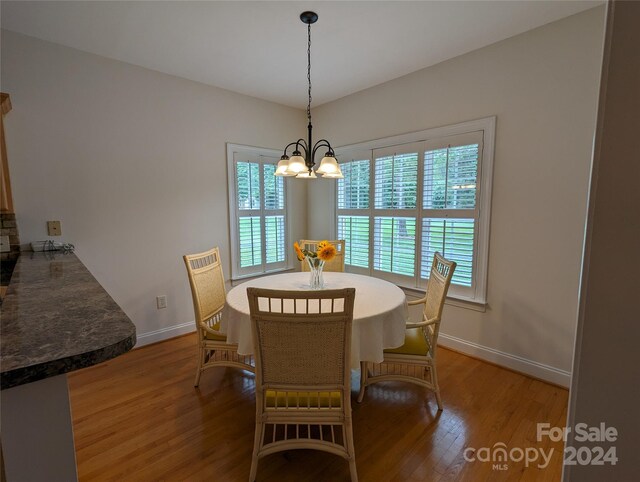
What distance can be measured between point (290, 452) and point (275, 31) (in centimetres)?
273

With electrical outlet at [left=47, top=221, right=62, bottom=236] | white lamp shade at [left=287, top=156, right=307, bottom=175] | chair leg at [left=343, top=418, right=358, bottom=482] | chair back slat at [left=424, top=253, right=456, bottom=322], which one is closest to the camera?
chair leg at [left=343, top=418, right=358, bottom=482]

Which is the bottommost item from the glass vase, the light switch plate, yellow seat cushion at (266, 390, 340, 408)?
yellow seat cushion at (266, 390, 340, 408)

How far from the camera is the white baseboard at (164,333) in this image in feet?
9.42

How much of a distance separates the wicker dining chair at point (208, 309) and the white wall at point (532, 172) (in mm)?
1991

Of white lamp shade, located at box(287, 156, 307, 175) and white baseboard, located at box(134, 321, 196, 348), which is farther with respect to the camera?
white baseboard, located at box(134, 321, 196, 348)

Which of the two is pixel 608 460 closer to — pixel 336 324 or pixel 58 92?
pixel 336 324

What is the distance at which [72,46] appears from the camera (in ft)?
7.79

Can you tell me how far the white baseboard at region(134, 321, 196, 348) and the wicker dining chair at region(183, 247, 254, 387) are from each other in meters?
0.80

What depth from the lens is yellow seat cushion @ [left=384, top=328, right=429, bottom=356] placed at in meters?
1.93

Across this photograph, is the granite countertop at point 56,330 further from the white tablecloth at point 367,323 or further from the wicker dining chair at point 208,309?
the wicker dining chair at point 208,309

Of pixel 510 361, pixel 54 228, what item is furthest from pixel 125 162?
pixel 510 361

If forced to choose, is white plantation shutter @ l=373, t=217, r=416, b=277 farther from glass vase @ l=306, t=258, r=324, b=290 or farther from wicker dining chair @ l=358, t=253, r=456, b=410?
glass vase @ l=306, t=258, r=324, b=290

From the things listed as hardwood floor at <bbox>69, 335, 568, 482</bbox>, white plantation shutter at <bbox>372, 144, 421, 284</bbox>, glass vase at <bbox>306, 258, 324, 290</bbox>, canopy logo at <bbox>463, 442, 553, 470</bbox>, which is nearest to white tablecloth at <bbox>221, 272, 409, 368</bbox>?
glass vase at <bbox>306, 258, 324, 290</bbox>

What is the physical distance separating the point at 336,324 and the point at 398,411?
110cm
